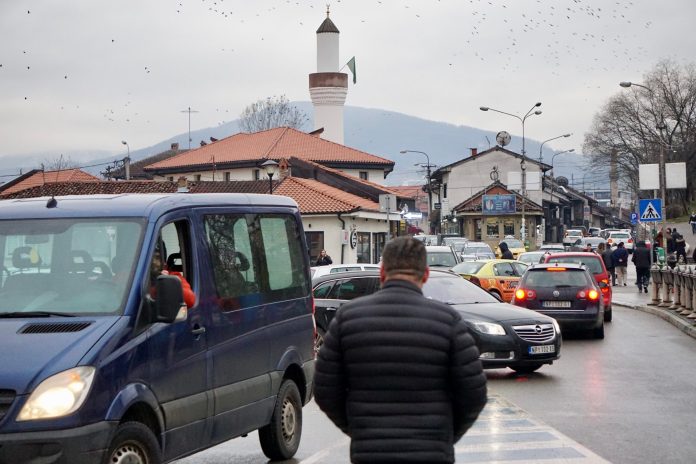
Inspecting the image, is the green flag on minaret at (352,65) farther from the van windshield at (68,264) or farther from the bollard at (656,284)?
the van windshield at (68,264)

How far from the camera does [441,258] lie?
34.2 metres

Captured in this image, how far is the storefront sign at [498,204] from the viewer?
114 meters

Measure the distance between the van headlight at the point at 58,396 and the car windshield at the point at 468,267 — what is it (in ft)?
81.5

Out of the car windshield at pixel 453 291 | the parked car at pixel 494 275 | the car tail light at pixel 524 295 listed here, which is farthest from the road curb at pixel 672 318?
the car windshield at pixel 453 291

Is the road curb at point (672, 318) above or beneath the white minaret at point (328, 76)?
beneath

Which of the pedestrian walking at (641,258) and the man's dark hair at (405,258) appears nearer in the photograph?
the man's dark hair at (405,258)

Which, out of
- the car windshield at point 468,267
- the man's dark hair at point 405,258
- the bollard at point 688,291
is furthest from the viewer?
the car windshield at point 468,267

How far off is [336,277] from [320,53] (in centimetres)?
8389

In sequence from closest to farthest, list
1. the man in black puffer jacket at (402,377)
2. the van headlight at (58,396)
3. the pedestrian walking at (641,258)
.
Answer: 1. the man in black puffer jacket at (402,377)
2. the van headlight at (58,396)
3. the pedestrian walking at (641,258)

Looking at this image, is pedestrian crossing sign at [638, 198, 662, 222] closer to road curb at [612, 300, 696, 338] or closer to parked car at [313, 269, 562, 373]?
road curb at [612, 300, 696, 338]

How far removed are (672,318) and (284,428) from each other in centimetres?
1950

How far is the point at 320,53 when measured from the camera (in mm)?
100938

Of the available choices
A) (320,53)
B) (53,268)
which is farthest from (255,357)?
(320,53)

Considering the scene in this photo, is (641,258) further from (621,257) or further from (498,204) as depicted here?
(498,204)
